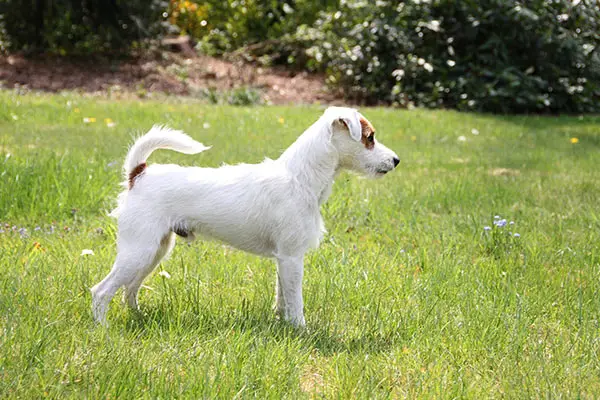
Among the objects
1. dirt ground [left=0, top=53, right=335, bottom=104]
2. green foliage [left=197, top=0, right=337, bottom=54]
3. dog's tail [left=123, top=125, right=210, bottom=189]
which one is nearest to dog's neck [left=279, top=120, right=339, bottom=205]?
dog's tail [left=123, top=125, right=210, bottom=189]

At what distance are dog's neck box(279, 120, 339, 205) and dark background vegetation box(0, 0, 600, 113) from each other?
31.3ft

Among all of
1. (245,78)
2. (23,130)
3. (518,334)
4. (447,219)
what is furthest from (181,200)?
(245,78)

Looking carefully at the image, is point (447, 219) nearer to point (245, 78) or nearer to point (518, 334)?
point (518, 334)

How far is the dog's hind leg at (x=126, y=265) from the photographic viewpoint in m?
3.29

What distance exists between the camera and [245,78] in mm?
14930

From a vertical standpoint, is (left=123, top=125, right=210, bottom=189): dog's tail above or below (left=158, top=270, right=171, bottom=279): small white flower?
above

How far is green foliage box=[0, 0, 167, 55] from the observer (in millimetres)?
14195

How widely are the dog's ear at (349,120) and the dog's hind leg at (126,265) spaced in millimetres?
1016

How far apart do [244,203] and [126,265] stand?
0.61 metres

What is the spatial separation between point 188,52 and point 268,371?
14568mm

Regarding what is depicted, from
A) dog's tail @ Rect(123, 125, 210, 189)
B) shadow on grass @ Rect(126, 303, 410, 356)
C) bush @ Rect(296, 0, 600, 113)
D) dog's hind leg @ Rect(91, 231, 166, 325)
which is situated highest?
dog's tail @ Rect(123, 125, 210, 189)

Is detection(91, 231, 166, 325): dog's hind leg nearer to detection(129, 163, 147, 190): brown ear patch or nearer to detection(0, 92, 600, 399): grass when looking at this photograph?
detection(0, 92, 600, 399): grass

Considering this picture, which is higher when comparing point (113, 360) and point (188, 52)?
point (113, 360)

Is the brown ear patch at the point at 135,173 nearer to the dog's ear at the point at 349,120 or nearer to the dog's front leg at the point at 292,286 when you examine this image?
the dog's front leg at the point at 292,286
